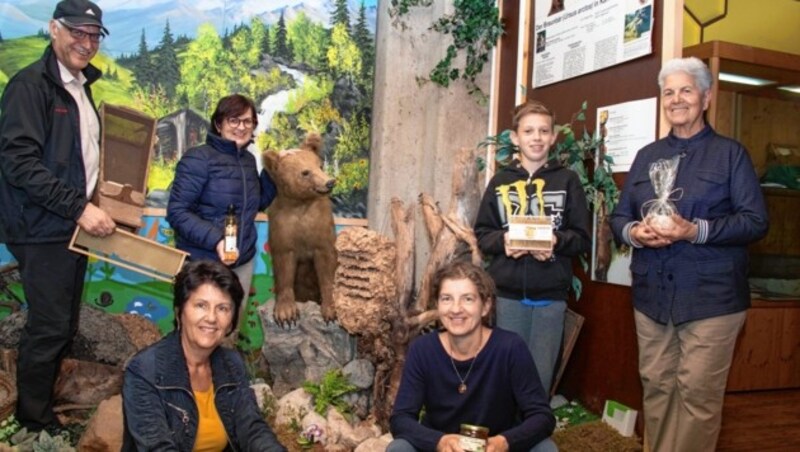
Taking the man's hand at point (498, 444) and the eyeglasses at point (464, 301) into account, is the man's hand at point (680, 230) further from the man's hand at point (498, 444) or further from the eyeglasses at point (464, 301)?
the man's hand at point (498, 444)

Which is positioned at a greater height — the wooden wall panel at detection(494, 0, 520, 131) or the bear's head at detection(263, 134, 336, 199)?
the wooden wall panel at detection(494, 0, 520, 131)

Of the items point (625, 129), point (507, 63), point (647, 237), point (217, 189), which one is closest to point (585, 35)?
point (625, 129)

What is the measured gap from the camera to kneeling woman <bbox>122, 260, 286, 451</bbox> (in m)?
2.36

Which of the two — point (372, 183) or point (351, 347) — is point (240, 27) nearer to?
point (372, 183)

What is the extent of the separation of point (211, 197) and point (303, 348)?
121 cm

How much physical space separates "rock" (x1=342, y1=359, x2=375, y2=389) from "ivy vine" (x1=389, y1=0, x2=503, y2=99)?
2591mm

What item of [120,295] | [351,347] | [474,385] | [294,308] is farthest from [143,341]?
[474,385]

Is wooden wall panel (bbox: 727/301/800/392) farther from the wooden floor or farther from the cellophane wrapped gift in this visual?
the cellophane wrapped gift

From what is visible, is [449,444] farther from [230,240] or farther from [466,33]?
[466,33]

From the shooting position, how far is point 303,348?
175 inches

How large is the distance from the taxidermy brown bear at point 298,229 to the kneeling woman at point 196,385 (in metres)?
1.83

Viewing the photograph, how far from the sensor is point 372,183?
6.00 meters

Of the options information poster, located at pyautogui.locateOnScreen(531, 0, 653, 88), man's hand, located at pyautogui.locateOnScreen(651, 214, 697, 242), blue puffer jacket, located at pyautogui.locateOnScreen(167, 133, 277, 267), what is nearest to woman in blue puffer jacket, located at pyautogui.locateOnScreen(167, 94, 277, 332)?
blue puffer jacket, located at pyautogui.locateOnScreen(167, 133, 277, 267)

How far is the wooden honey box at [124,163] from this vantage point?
3.88 metres
